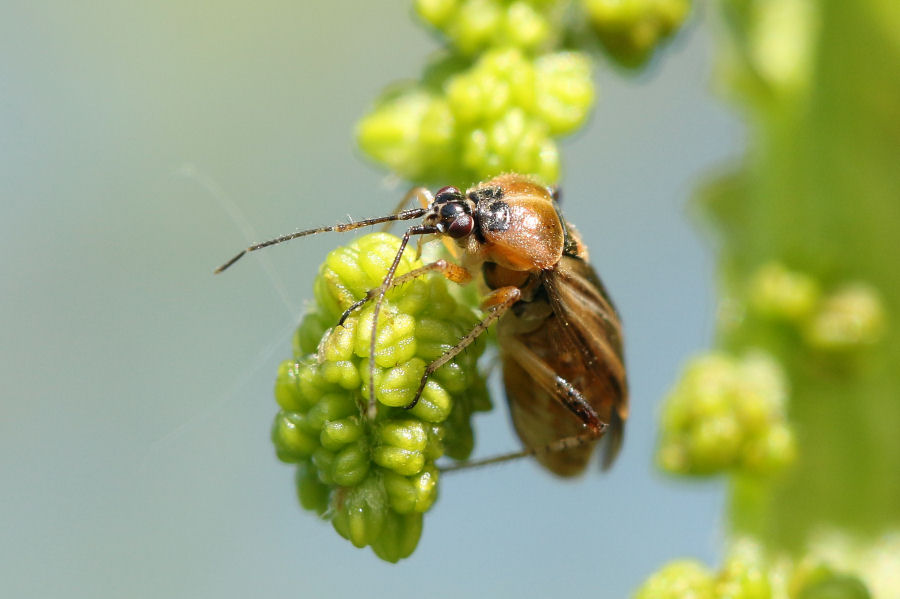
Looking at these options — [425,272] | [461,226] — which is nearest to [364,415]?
[425,272]

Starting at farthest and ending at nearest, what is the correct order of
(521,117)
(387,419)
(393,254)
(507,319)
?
(507,319)
(521,117)
(393,254)
(387,419)

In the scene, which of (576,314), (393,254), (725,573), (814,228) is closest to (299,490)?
(393,254)

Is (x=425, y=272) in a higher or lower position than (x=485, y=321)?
higher

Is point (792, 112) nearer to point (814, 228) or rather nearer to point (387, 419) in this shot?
point (814, 228)

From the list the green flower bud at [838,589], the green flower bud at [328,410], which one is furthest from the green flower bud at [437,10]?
the green flower bud at [838,589]

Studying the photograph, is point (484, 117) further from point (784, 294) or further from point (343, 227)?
point (784, 294)

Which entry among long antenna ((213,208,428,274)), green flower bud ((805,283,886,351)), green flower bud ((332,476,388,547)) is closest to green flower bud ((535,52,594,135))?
long antenna ((213,208,428,274))
